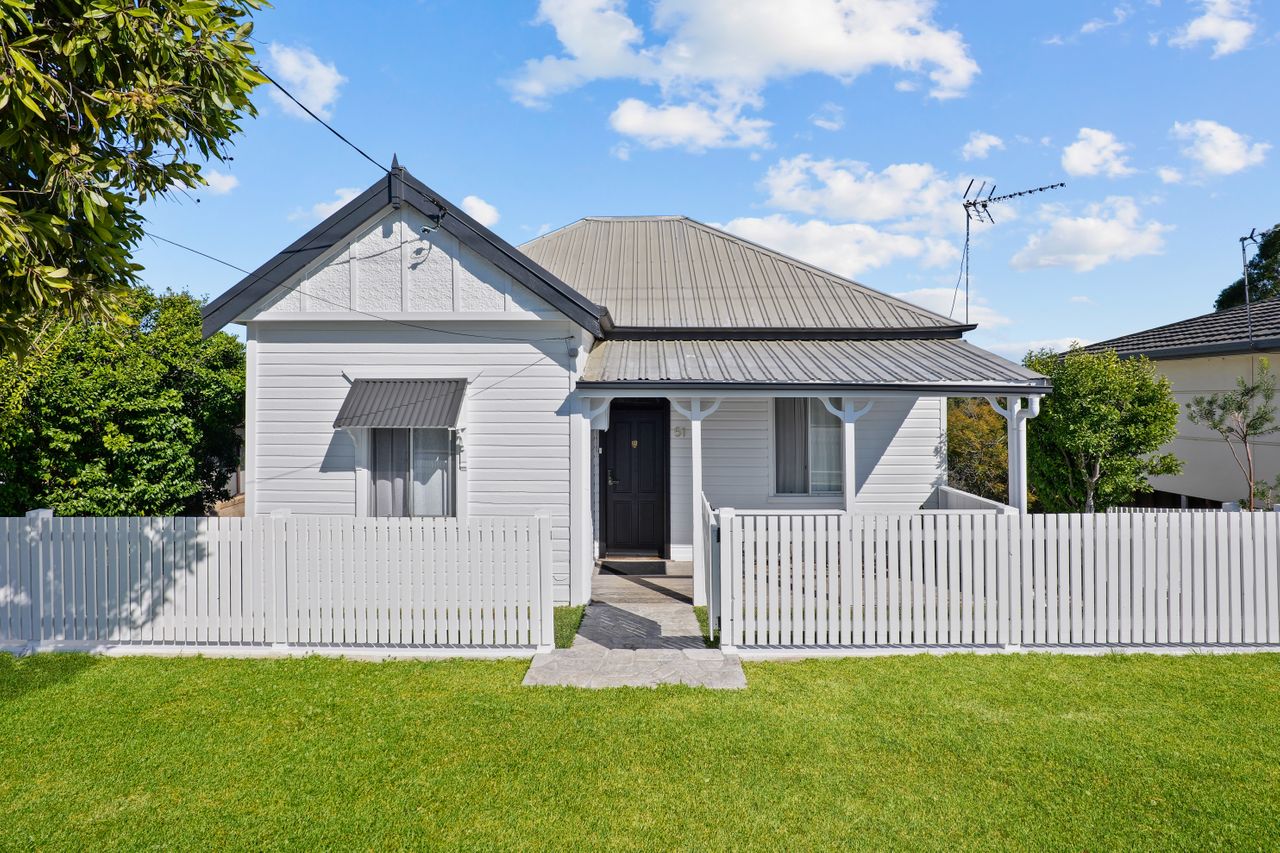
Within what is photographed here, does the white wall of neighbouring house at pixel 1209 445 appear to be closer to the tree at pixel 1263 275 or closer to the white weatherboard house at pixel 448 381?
the white weatherboard house at pixel 448 381

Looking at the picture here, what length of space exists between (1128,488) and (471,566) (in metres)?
10.2

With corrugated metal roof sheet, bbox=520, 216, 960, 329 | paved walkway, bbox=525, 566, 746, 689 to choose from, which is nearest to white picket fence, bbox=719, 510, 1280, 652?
paved walkway, bbox=525, 566, 746, 689

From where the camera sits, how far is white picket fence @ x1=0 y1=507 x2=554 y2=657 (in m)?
6.47

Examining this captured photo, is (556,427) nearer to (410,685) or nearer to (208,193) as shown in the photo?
(410,685)

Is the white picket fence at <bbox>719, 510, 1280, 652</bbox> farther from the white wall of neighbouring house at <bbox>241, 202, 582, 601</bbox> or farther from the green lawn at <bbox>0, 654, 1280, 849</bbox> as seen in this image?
the white wall of neighbouring house at <bbox>241, 202, 582, 601</bbox>

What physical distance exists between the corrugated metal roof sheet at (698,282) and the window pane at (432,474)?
4220 mm

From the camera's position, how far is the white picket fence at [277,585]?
21.2 ft

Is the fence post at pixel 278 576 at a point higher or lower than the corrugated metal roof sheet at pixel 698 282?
lower

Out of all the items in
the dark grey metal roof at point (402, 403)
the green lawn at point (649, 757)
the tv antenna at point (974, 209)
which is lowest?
the green lawn at point (649, 757)

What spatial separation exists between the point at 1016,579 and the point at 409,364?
771 centimetres

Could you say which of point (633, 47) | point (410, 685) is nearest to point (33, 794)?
point (410, 685)

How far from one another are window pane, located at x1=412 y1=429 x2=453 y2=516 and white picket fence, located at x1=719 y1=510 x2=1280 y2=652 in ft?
14.0

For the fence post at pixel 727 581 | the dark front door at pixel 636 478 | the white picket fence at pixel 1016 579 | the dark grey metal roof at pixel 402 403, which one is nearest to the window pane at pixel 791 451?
the dark front door at pixel 636 478

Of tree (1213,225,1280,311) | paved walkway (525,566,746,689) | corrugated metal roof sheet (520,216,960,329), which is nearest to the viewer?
paved walkway (525,566,746,689)
